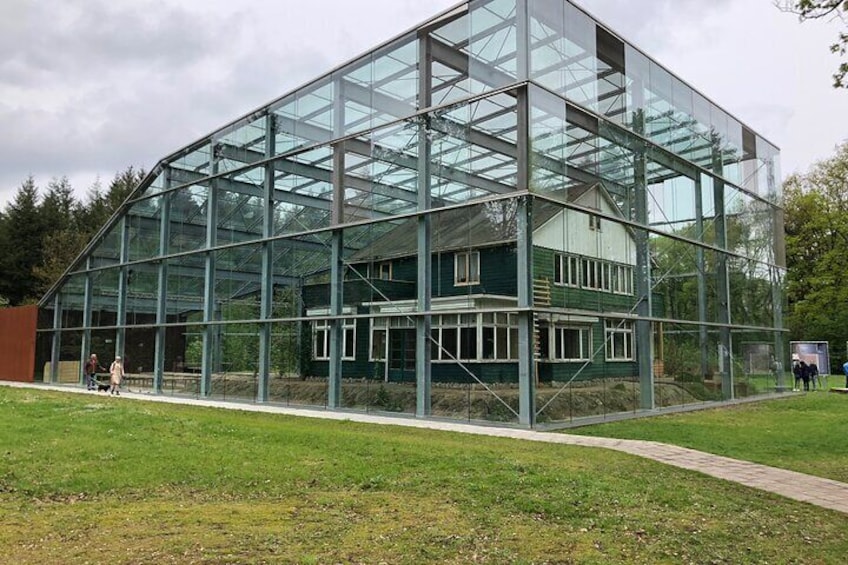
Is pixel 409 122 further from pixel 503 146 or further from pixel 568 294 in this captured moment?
pixel 568 294

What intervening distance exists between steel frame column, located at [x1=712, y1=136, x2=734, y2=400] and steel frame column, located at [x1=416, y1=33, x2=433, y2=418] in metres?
11.1

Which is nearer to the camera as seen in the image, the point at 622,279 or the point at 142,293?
the point at 622,279

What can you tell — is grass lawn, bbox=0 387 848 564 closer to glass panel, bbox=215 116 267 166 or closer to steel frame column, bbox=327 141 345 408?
steel frame column, bbox=327 141 345 408

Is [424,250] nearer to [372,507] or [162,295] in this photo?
[372,507]

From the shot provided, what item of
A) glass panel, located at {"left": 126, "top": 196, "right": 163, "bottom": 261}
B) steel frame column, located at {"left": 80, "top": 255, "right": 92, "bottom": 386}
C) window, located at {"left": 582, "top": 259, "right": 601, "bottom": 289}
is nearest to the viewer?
window, located at {"left": 582, "top": 259, "right": 601, "bottom": 289}

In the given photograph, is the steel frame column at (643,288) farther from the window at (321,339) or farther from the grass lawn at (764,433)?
the window at (321,339)

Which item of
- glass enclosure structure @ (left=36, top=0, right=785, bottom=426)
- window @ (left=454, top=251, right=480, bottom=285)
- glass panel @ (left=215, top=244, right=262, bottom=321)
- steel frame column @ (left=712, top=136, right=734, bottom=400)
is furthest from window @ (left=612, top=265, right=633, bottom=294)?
glass panel @ (left=215, top=244, right=262, bottom=321)

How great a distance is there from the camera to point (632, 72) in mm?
19312

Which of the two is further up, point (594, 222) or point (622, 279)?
point (594, 222)

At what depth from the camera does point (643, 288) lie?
1833cm

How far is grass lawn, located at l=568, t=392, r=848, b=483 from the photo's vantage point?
1065cm

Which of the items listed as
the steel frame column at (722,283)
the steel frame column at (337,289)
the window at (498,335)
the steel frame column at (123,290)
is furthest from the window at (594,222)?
the steel frame column at (123,290)

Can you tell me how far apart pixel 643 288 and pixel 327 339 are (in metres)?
8.84

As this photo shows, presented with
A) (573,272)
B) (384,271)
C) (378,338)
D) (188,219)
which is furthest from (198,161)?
(573,272)
